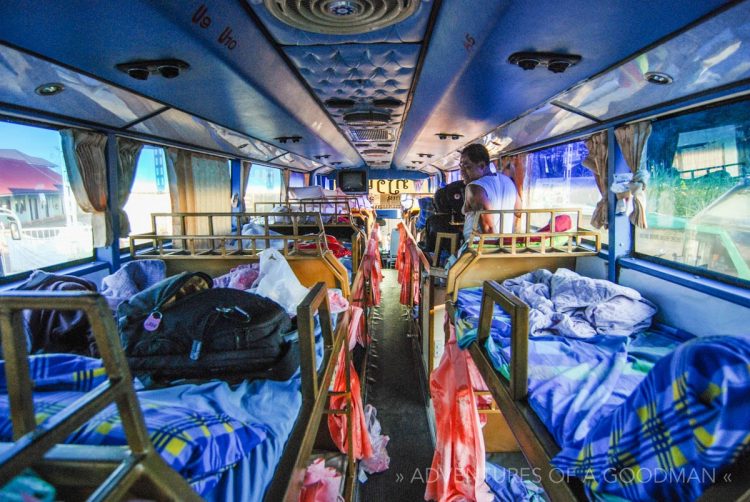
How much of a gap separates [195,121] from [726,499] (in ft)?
17.3

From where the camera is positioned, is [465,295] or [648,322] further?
[465,295]

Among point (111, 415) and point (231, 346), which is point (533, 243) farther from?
point (111, 415)

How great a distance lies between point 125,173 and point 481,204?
414cm

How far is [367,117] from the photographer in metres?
5.30

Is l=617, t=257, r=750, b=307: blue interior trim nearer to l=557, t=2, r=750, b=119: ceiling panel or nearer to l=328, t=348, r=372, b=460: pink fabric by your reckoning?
l=557, t=2, r=750, b=119: ceiling panel

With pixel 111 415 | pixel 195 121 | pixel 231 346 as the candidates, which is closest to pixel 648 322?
pixel 231 346

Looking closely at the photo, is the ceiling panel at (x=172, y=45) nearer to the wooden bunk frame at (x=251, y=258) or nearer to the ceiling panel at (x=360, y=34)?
the ceiling panel at (x=360, y=34)

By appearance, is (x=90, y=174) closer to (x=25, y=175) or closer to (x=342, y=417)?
(x=25, y=175)

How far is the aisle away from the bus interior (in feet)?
0.13

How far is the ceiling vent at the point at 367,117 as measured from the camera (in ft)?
17.0

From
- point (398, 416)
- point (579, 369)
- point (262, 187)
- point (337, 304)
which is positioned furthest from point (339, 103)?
point (262, 187)

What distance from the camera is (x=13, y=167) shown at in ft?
11.3

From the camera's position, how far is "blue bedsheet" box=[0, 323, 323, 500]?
118cm

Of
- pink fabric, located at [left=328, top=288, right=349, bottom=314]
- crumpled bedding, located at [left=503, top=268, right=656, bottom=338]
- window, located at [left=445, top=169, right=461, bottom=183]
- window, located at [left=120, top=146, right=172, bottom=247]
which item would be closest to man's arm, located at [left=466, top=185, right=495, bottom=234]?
crumpled bedding, located at [left=503, top=268, right=656, bottom=338]
